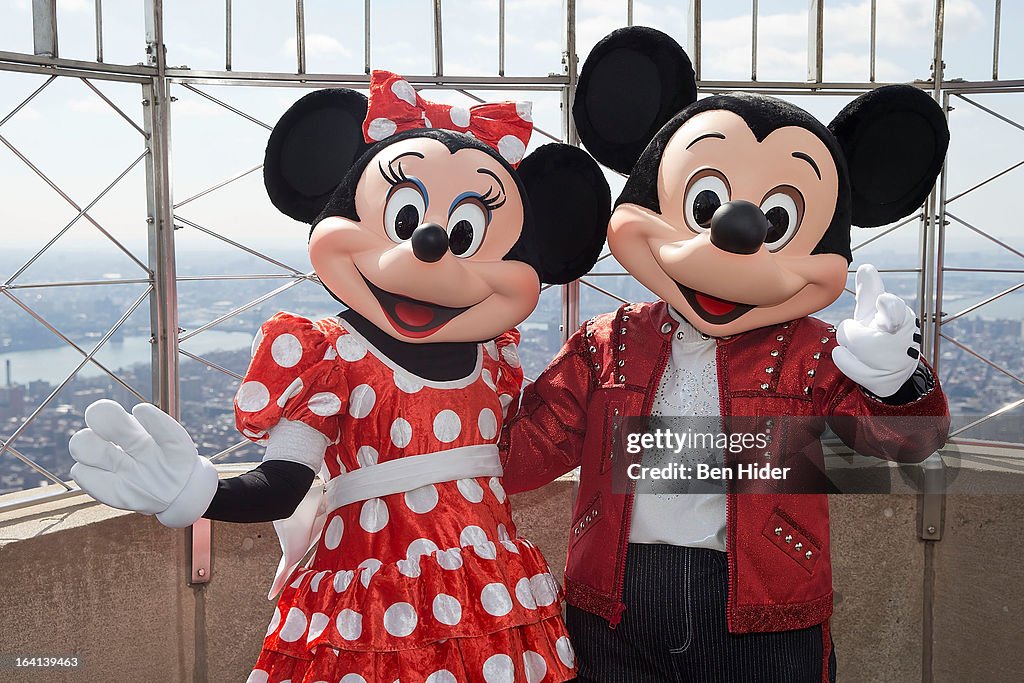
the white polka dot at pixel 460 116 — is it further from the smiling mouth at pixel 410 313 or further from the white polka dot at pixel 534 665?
the white polka dot at pixel 534 665

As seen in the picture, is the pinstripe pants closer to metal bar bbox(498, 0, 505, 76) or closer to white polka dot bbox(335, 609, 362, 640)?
white polka dot bbox(335, 609, 362, 640)

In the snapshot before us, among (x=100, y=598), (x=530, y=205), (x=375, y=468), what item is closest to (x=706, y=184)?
(x=530, y=205)

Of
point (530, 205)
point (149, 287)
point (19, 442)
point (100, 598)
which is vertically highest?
point (530, 205)

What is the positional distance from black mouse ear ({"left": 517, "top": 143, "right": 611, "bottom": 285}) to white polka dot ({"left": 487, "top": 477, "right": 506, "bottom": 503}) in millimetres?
456

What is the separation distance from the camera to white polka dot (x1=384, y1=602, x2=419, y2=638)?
165cm

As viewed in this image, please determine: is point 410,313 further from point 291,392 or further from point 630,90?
point 630,90

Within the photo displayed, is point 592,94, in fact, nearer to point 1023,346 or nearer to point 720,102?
point 720,102

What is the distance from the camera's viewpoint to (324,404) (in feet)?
5.77

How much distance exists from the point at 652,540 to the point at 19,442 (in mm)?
1808

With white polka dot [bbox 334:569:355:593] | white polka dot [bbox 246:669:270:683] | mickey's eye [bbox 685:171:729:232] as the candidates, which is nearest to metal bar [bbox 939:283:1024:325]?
mickey's eye [bbox 685:171:729:232]

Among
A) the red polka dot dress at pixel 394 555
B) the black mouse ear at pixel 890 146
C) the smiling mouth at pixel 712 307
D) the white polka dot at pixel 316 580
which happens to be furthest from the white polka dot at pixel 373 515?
the black mouse ear at pixel 890 146

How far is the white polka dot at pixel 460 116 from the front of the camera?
6.38 feet

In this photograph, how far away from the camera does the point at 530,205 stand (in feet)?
6.46

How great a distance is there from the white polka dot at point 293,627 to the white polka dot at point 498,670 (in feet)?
1.07
